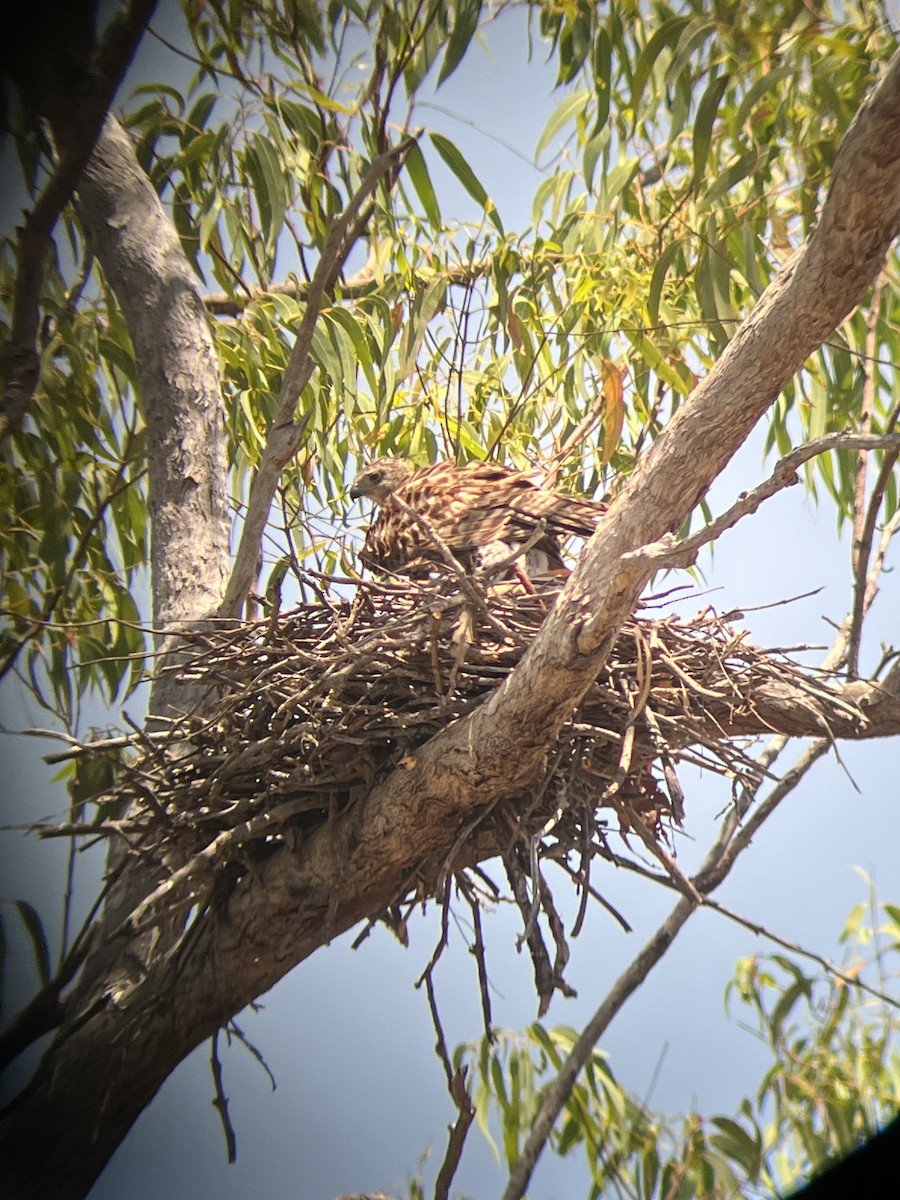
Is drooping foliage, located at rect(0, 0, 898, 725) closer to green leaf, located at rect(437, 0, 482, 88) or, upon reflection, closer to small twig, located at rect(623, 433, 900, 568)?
green leaf, located at rect(437, 0, 482, 88)

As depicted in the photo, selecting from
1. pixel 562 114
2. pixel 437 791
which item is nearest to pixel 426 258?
pixel 562 114

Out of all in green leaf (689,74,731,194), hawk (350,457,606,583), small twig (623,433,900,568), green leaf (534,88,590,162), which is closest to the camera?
small twig (623,433,900,568)

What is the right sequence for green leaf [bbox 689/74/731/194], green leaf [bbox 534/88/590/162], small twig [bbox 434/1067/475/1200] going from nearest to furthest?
small twig [bbox 434/1067/475/1200]
green leaf [bbox 689/74/731/194]
green leaf [bbox 534/88/590/162]

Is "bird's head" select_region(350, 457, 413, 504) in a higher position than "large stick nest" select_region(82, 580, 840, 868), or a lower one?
higher

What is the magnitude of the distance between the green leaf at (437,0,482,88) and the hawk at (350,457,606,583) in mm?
732

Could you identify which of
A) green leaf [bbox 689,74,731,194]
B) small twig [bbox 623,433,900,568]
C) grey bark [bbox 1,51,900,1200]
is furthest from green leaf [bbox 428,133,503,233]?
small twig [bbox 623,433,900,568]

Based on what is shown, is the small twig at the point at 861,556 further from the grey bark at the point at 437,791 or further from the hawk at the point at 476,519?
the grey bark at the point at 437,791

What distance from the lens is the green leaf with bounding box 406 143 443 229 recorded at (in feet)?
7.43

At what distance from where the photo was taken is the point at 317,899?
195 cm

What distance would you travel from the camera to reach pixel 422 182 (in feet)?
7.59

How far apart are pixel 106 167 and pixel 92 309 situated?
0.43 m

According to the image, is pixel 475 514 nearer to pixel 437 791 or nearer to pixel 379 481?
pixel 379 481

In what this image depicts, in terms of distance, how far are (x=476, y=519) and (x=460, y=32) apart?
87cm

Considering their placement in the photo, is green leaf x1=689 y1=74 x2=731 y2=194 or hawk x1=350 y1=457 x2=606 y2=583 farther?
hawk x1=350 y1=457 x2=606 y2=583
